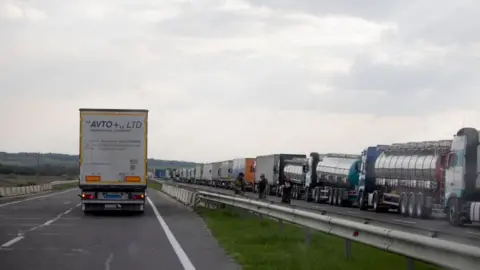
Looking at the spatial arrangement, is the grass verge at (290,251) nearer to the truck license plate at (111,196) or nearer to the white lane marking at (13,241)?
the white lane marking at (13,241)

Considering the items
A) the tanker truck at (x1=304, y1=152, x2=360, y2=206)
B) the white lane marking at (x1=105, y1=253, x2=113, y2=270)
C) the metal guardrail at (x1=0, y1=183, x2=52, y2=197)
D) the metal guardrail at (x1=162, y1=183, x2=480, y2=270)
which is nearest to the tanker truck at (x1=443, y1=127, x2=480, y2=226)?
the metal guardrail at (x1=162, y1=183, x2=480, y2=270)

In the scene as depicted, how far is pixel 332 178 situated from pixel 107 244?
3549 cm

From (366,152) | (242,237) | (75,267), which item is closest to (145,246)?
(242,237)

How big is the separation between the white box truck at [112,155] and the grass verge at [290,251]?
6042mm

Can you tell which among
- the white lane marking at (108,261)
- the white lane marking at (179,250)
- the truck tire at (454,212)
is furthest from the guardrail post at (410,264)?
the truck tire at (454,212)

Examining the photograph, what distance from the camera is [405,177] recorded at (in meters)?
36.6

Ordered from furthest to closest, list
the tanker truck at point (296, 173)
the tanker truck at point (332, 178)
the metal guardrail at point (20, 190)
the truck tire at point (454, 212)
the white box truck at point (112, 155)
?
the tanker truck at point (296, 173)
the metal guardrail at point (20, 190)
the tanker truck at point (332, 178)
the white box truck at point (112, 155)
the truck tire at point (454, 212)

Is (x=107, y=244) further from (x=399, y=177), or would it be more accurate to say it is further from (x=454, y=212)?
(x=399, y=177)

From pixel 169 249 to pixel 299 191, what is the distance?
151 ft

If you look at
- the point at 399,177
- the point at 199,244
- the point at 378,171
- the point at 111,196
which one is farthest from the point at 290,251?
the point at 378,171

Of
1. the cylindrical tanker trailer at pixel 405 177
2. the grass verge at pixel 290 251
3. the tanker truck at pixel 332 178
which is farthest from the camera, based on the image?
the tanker truck at pixel 332 178

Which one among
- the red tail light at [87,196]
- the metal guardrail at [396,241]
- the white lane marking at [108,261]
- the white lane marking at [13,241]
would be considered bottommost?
the white lane marking at [13,241]

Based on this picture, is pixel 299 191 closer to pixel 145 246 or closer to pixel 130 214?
pixel 130 214

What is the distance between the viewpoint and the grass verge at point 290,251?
537 inches
